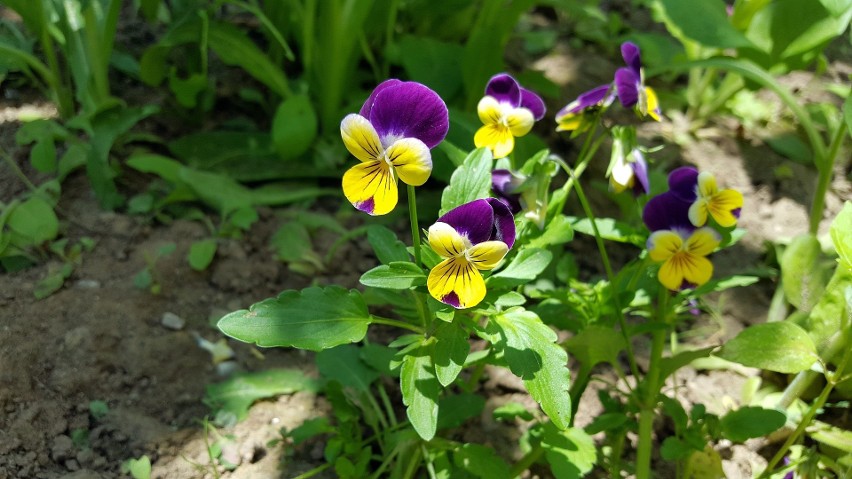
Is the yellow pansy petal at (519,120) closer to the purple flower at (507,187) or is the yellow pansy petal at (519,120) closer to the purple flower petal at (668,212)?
the purple flower at (507,187)

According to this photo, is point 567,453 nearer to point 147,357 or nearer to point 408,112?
point 408,112

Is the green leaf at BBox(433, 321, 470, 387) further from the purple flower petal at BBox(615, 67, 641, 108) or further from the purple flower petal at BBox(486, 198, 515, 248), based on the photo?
the purple flower petal at BBox(615, 67, 641, 108)

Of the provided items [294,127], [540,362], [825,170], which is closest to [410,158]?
[540,362]

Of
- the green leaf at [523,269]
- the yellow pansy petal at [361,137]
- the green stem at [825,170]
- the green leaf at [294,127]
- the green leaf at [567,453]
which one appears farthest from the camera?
the green leaf at [294,127]

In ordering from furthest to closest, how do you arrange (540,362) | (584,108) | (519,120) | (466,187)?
1. (584,108)
2. (519,120)
3. (466,187)
4. (540,362)

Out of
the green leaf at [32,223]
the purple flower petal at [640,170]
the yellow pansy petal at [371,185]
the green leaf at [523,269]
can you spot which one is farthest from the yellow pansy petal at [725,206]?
the green leaf at [32,223]

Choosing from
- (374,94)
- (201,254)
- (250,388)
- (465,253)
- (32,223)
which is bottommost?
(250,388)
